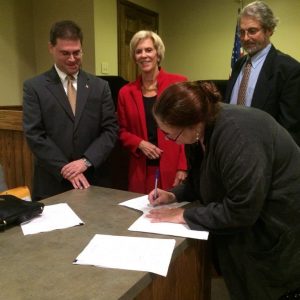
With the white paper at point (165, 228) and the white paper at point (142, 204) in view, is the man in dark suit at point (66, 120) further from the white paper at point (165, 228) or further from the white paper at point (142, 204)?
the white paper at point (165, 228)

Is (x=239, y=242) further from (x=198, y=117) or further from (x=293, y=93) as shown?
(x=293, y=93)

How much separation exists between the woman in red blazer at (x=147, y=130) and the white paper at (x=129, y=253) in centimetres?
94

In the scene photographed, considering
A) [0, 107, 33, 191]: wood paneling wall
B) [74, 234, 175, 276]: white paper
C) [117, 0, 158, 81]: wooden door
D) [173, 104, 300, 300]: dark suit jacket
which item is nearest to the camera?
[74, 234, 175, 276]: white paper

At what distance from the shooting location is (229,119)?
118 centimetres

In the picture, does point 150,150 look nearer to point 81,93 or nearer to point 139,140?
point 139,140

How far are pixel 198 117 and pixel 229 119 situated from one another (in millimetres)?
99

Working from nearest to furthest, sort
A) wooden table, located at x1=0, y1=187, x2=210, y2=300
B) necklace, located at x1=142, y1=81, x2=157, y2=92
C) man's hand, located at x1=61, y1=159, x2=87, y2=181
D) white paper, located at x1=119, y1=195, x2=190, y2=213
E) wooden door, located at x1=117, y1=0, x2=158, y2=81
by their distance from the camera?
1. wooden table, located at x1=0, y1=187, x2=210, y2=300
2. white paper, located at x1=119, y1=195, x2=190, y2=213
3. man's hand, located at x1=61, y1=159, x2=87, y2=181
4. necklace, located at x1=142, y1=81, x2=157, y2=92
5. wooden door, located at x1=117, y1=0, x2=158, y2=81

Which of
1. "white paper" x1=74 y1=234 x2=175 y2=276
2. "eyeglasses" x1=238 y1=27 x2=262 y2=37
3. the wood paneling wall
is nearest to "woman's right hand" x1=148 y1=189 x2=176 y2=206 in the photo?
"white paper" x1=74 y1=234 x2=175 y2=276

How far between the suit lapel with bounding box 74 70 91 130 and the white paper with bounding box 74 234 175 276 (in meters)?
0.91

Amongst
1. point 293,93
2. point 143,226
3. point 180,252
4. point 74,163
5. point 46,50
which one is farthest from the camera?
point 46,50

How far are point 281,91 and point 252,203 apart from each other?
1.10 meters

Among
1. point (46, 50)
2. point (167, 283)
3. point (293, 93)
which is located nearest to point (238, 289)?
point (167, 283)

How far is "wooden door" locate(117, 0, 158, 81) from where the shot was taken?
15.0 ft

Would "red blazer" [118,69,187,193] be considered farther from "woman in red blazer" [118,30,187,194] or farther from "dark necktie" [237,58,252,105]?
"dark necktie" [237,58,252,105]
